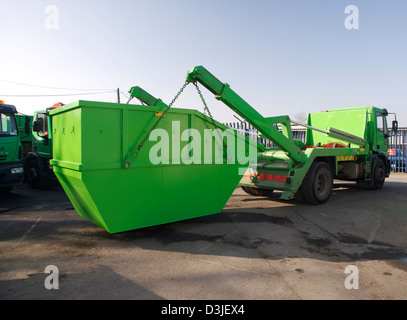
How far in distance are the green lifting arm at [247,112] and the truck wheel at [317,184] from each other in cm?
50

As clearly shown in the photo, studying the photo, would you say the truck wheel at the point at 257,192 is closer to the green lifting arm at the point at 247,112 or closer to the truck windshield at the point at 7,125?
the green lifting arm at the point at 247,112

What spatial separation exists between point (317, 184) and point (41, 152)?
8.77 meters

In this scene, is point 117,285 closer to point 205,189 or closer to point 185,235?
point 185,235

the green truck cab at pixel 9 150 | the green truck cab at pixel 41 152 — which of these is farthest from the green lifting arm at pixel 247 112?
the green truck cab at pixel 41 152

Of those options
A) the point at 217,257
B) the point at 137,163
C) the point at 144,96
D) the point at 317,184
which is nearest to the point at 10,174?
the point at 144,96

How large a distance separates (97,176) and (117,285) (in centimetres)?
154

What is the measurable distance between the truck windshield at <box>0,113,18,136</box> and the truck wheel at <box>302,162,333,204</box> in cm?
786

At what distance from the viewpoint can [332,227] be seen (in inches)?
211

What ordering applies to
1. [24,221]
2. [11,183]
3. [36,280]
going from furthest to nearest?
[11,183] < [24,221] < [36,280]

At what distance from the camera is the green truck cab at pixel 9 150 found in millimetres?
7789

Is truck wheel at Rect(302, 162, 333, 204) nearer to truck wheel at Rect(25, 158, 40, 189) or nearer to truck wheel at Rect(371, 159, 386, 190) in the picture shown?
truck wheel at Rect(371, 159, 386, 190)

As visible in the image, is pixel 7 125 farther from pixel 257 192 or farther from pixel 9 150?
pixel 257 192

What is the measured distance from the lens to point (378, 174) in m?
9.59
